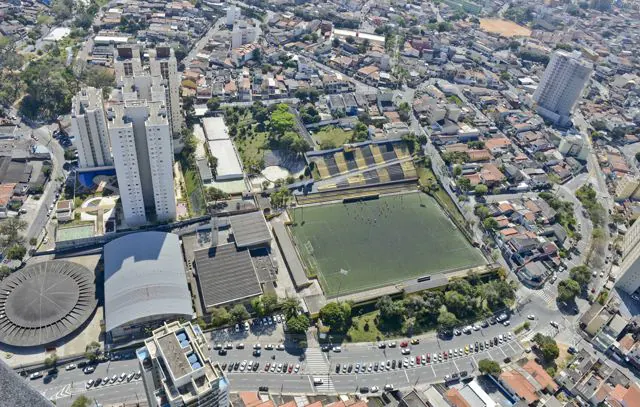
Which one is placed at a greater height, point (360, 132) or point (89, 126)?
point (89, 126)

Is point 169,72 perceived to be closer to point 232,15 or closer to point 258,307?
point 258,307

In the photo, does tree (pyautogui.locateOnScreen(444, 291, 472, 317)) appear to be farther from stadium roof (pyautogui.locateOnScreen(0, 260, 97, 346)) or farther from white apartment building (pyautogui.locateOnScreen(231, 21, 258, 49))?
white apartment building (pyautogui.locateOnScreen(231, 21, 258, 49))

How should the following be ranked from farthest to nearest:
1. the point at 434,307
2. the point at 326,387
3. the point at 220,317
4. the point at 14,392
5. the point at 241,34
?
the point at 241,34 < the point at 434,307 < the point at 220,317 < the point at 326,387 < the point at 14,392

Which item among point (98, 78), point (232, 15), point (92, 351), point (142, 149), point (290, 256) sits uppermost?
point (142, 149)

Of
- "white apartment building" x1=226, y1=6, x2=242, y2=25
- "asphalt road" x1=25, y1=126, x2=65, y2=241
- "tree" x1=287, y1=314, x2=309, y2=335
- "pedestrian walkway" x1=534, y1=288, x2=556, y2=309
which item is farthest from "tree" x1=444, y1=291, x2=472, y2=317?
"white apartment building" x1=226, y1=6, x2=242, y2=25

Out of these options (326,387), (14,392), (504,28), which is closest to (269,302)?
(326,387)

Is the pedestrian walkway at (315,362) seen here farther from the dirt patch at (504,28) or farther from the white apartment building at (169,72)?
the dirt patch at (504,28)
